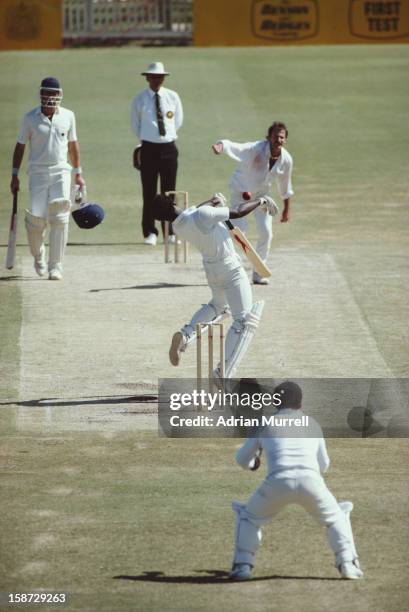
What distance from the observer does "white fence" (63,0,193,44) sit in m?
36.4

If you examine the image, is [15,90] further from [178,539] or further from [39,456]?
[178,539]

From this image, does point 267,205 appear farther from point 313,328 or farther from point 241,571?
point 241,571

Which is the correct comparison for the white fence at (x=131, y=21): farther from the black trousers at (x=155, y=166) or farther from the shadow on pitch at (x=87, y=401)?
the shadow on pitch at (x=87, y=401)

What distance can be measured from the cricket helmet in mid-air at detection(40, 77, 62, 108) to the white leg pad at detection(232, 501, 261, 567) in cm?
827

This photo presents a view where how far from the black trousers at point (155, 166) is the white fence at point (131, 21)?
1823cm

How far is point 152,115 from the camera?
18.6 meters

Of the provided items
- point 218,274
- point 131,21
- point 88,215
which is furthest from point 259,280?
point 131,21

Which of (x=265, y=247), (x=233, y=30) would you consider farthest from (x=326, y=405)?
(x=233, y=30)

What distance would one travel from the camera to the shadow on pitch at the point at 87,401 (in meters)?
12.4

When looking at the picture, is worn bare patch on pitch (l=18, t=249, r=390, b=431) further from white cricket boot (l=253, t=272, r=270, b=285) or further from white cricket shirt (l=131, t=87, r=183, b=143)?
white cricket shirt (l=131, t=87, r=183, b=143)

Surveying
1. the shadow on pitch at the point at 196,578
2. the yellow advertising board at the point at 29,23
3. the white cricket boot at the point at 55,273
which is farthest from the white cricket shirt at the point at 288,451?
the yellow advertising board at the point at 29,23

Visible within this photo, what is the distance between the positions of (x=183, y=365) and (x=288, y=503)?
17.0 ft

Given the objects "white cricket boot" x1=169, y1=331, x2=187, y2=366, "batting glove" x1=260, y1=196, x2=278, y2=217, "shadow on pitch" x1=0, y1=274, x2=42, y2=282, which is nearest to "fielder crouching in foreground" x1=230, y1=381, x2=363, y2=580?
"white cricket boot" x1=169, y1=331, x2=187, y2=366

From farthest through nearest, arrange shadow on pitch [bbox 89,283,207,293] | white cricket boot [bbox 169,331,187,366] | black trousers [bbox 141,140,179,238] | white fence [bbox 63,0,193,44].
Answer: white fence [bbox 63,0,193,44]
black trousers [bbox 141,140,179,238]
shadow on pitch [bbox 89,283,207,293]
white cricket boot [bbox 169,331,187,366]
